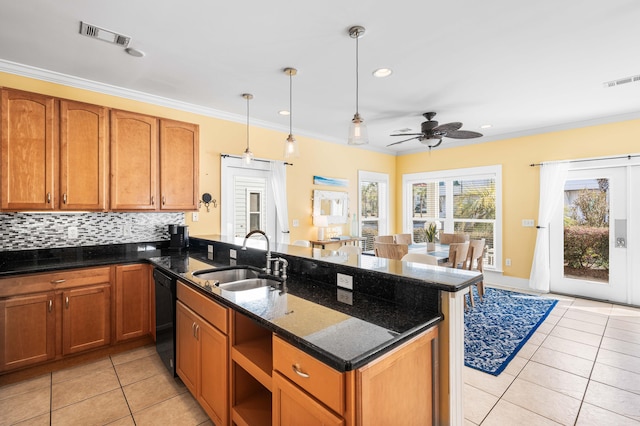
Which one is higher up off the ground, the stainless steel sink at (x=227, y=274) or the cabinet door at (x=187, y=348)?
the stainless steel sink at (x=227, y=274)

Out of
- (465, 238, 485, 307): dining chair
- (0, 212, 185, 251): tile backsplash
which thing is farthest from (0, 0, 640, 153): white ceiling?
(465, 238, 485, 307): dining chair

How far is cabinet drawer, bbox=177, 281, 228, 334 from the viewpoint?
5.69ft

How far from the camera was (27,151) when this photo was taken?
259 cm

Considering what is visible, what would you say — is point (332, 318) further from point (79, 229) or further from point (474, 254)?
point (474, 254)

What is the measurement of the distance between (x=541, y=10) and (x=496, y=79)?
3.75ft

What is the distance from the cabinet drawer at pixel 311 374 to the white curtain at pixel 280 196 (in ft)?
11.3

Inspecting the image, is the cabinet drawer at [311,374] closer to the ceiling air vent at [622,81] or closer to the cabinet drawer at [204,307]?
the cabinet drawer at [204,307]

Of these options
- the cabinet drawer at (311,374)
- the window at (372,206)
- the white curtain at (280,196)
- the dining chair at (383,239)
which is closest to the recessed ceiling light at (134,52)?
the white curtain at (280,196)

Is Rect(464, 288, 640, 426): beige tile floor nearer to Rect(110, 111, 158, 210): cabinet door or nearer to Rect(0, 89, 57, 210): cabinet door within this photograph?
Rect(110, 111, 158, 210): cabinet door

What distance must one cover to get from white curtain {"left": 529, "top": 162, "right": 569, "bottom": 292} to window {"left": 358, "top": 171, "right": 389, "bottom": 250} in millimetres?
2783

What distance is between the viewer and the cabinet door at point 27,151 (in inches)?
98.6

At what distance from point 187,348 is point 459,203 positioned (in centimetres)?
549

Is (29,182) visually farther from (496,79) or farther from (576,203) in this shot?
(576,203)

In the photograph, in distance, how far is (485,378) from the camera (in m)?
2.52
